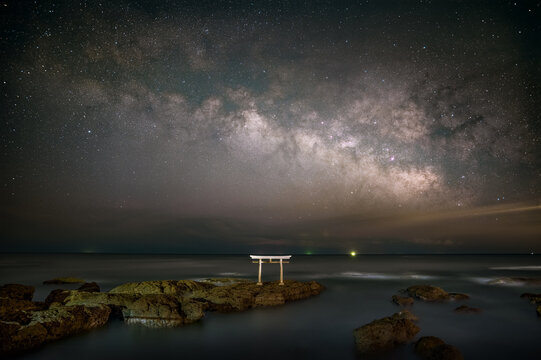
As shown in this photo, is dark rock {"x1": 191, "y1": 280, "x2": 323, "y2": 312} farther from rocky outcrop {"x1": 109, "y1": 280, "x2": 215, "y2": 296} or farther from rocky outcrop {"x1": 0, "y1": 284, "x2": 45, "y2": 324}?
rocky outcrop {"x1": 0, "y1": 284, "x2": 45, "y2": 324}

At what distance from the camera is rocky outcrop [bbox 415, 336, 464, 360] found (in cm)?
849

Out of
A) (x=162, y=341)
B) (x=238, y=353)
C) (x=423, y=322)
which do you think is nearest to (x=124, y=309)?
(x=162, y=341)

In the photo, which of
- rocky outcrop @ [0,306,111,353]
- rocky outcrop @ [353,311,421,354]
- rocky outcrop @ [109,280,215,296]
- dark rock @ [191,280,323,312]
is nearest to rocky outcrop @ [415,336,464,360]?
rocky outcrop @ [353,311,421,354]

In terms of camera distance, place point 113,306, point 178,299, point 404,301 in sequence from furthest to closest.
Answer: point 404,301 → point 178,299 → point 113,306

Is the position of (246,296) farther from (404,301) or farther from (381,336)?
(404,301)

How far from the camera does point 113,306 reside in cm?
1380

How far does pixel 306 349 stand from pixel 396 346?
9.89 ft

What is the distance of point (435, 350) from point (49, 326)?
40.2 ft

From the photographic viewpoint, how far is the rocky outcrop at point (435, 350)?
27.9ft

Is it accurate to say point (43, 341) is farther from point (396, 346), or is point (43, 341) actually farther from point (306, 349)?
point (396, 346)

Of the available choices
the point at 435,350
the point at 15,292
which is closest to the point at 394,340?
the point at 435,350

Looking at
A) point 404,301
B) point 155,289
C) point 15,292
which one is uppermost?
point 15,292

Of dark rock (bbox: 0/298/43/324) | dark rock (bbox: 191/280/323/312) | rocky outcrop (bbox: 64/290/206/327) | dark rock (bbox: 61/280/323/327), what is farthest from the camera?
dark rock (bbox: 191/280/323/312)

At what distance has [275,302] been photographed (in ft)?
57.2
